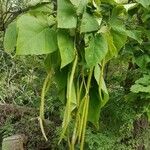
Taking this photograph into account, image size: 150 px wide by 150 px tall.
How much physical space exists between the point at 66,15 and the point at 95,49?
0.39ft

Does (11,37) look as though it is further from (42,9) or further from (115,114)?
(115,114)

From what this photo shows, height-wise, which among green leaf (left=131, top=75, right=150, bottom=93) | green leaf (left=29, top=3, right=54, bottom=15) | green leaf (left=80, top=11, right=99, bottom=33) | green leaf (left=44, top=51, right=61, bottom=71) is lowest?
green leaf (left=131, top=75, right=150, bottom=93)

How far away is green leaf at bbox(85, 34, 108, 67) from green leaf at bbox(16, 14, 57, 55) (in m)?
0.09

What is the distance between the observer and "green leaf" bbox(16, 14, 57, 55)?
1.15 metres

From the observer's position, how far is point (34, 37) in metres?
1.17

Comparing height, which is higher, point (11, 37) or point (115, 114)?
point (11, 37)

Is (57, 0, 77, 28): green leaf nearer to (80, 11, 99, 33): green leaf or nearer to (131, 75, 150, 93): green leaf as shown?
(80, 11, 99, 33): green leaf

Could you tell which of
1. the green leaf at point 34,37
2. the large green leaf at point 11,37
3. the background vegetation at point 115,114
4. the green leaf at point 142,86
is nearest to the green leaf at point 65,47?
the green leaf at point 34,37

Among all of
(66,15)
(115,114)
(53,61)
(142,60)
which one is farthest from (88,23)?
(115,114)

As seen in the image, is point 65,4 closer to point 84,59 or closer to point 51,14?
point 51,14

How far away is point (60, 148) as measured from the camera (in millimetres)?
2580

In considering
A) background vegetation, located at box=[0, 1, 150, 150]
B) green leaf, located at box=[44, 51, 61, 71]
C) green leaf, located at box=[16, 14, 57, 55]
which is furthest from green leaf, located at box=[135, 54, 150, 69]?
green leaf, located at box=[16, 14, 57, 55]

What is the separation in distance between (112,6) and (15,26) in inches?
10.9

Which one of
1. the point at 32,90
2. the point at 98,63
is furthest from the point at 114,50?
the point at 32,90
